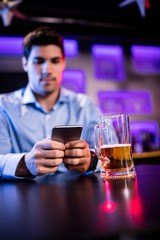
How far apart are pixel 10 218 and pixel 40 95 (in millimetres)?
1318

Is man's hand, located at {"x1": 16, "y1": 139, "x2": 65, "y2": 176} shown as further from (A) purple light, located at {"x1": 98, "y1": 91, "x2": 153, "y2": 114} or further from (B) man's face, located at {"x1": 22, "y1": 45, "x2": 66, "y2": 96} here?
(A) purple light, located at {"x1": 98, "y1": 91, "x2": 153, "y2": 114}

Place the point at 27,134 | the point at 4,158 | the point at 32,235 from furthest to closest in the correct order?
the point at 27,134
the point at 4,158
the point at 32,235

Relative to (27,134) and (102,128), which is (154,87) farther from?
(102,128)

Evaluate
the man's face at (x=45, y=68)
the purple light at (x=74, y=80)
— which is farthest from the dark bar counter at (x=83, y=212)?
the purple light at (x=74, y=80)

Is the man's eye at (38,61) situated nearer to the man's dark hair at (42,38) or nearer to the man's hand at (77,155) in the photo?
the man's dark hair at (42,38)

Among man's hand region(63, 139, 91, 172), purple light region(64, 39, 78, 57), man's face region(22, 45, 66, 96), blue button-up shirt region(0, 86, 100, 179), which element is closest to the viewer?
man's hand region(63, 139, 91, 172)

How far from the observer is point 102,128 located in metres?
0.97

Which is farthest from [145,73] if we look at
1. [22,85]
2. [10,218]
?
[10,218]

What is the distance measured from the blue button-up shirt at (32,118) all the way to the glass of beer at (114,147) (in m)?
0.63

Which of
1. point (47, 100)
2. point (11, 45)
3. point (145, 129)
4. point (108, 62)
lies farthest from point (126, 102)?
point (47, 100)

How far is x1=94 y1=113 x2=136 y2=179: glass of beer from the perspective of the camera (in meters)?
0.91

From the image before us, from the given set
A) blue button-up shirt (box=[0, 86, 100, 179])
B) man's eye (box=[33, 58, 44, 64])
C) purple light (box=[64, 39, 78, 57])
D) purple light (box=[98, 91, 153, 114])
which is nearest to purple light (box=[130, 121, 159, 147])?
purple light (box=[98, 91, 153, 114])

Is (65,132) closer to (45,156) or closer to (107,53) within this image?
(45,156)

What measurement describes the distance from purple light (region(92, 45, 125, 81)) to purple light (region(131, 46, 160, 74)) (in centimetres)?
20
